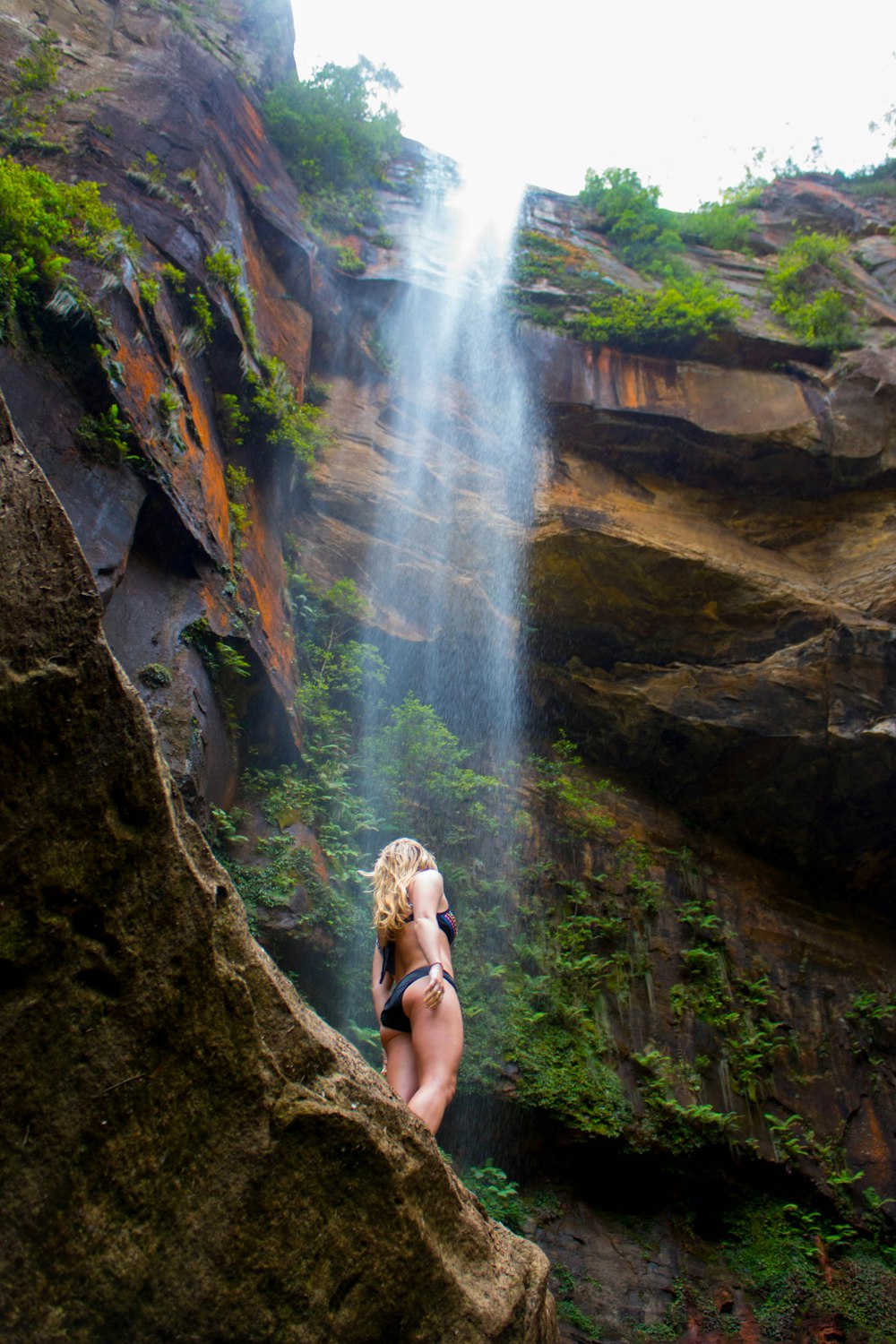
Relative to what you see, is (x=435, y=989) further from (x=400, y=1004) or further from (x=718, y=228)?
(x=718, y=228)

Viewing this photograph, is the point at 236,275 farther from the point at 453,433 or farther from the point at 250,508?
the point at 453,433

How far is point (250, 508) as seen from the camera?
8.53 m

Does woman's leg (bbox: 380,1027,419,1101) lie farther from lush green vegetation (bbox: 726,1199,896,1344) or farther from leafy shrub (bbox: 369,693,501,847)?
lush green vegetation (bbox: 726,1199,896,1344)

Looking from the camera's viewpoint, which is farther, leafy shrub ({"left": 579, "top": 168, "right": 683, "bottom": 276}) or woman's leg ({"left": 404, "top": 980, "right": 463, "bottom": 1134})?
leafy shrub ({"left": 579, "top": 168, "right": 683, "bottom": 276})

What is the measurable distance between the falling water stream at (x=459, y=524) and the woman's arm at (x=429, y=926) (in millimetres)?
3667

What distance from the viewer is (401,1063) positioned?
155 inches

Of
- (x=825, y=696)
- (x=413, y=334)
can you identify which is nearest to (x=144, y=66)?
(x=413, y=334)

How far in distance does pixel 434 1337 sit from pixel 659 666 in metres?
9.27

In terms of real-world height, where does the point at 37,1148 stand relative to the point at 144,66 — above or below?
below

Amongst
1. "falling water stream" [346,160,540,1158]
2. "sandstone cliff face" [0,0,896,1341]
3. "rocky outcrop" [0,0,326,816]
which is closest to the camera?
"sandstone cliff face" [0,0,896,1341]

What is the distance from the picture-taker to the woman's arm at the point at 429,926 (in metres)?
3.86

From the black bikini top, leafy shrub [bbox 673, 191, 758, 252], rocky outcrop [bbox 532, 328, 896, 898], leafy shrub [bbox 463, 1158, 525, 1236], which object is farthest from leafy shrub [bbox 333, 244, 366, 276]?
leafy shrub [bbox 463, 1158, 525, 1236]

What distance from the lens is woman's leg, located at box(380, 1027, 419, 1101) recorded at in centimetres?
381

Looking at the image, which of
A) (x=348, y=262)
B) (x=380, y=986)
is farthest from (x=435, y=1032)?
(x=348, y=262)
